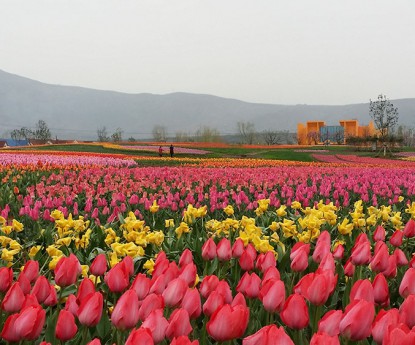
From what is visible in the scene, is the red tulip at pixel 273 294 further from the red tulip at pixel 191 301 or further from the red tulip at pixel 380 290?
the red tulip at pixel 380 290

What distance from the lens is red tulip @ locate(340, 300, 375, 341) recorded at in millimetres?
1682

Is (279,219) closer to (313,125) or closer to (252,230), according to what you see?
(252,230)

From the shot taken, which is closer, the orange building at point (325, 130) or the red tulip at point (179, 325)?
the red tulip at point (179, 325)

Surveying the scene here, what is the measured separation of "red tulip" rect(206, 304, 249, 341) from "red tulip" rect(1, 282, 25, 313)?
32.7 inches

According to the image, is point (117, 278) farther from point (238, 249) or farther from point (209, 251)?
point (238, 249)

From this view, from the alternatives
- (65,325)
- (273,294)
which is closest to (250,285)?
(273,294)

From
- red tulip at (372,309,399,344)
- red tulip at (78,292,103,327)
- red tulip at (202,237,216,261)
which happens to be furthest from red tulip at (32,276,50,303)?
red tulip at (372,309,399,344)

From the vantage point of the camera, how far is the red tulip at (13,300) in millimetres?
1976

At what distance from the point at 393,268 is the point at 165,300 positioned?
1.27m

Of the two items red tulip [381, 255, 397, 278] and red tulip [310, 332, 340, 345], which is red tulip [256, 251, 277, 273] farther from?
red tulip [310, 332, 340, 345]

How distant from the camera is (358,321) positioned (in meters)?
1.69

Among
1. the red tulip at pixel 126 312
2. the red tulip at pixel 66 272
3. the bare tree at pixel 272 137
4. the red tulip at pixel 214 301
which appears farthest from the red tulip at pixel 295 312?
the bare tree at pixel 272 137

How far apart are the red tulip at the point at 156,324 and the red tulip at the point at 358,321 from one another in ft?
1.99

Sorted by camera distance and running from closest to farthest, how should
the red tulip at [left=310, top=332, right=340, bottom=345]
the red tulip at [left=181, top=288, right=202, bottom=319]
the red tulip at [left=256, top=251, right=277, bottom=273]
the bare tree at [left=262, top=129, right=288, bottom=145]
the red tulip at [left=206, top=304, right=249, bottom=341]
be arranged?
the red tulip at [left=310, top=332, right=340, bottom=345] < the red tulip at [left=206, top=304, right=249, bottom=341] < the red tulip at [left=181, top=288, right=202, bottom=319] < the red tulip at [left=256, top=251, right=277, bottom=273] < the bare tree at [left=262, top=129, right=288, bottom=145]
